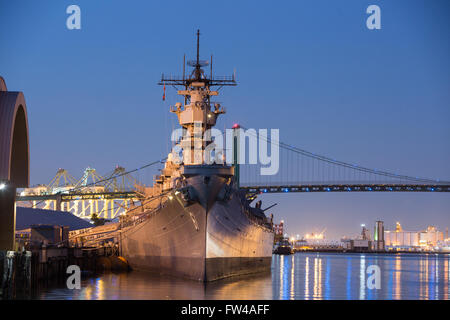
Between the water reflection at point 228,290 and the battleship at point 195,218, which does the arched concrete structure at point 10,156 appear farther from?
the battleship at point 195,218

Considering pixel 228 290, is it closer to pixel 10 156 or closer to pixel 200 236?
pixel 200 236

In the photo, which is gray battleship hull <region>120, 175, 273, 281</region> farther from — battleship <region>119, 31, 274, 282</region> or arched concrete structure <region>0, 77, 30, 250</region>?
arched concrete structure <region>0, 77, 30, 250</region>

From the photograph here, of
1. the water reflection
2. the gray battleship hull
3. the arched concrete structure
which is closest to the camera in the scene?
the arched concrete structure

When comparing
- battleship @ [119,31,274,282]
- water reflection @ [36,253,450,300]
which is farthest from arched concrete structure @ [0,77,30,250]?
battleship @ [119,31,274,282]

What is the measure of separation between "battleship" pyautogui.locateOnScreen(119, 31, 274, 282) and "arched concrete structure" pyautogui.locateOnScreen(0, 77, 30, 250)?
274 inches

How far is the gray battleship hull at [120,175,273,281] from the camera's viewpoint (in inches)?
1146

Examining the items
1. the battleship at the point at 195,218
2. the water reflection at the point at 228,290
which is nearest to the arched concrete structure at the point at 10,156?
the water reflection at the point at 228,290

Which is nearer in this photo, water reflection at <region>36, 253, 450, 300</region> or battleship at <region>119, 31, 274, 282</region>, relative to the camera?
water reflection at <region>36, 253, 450, 300</region>

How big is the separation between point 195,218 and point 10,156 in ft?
29.5

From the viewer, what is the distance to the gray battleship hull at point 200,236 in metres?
29.1

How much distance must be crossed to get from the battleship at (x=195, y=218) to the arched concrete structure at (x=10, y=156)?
22.9 feet

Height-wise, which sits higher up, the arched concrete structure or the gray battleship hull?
the arched concrete structure

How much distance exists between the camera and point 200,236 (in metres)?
29.1

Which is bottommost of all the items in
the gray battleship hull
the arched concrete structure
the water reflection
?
the water reflection
